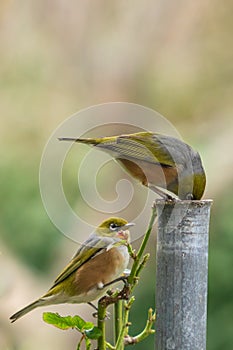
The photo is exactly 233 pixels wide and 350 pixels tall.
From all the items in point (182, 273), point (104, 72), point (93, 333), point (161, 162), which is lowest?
point (93, 333)

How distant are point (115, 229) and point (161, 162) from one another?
19 centimetres

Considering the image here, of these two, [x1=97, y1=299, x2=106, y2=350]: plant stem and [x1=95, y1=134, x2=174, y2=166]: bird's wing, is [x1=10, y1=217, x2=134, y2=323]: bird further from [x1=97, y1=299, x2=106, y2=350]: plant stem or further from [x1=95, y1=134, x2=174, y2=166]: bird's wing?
[x1=95, y1=134, x2=174, y2=166]: bird's wing

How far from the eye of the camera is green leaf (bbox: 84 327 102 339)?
87 centimetres

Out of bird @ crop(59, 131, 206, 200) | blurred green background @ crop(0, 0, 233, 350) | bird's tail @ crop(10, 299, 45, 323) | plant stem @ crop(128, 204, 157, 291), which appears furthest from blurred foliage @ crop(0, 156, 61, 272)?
plant stem @ crop(128, 204, 157, 291)

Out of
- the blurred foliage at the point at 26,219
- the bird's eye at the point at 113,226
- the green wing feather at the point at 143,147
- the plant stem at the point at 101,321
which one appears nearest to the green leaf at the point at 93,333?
the plant stem at the point at 101,321

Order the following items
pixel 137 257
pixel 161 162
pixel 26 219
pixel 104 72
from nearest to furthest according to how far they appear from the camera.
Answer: pixel 137 257, pixel 161 162, pixel 26 219, pixel 104 72

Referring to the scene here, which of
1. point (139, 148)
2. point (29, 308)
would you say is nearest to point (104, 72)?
point (139, 148)

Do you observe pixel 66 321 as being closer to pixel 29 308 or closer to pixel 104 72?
pixel 29 308

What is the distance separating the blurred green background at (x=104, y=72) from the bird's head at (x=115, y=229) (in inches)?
75.1

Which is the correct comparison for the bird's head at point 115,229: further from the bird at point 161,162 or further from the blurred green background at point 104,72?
→ the blurred green background at point 104,72

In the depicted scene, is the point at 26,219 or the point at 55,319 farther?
the point at 26,219

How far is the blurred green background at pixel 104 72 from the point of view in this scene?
2.90 meters

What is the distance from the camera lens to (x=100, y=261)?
894 millimetres

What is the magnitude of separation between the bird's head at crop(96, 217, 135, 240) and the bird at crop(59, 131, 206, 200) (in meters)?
0.10
